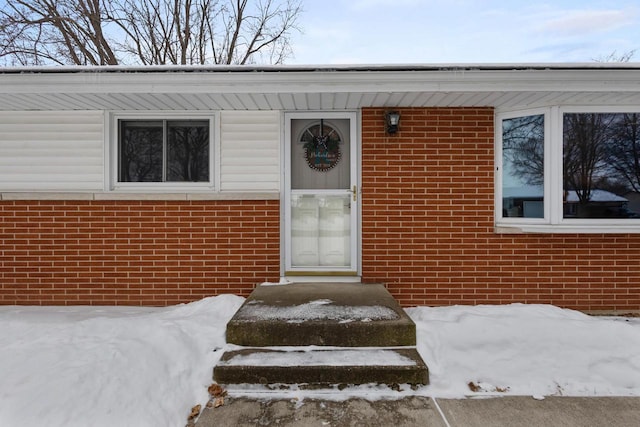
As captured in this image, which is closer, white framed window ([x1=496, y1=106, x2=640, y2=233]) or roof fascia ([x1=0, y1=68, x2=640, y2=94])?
roof fascia ([x1=0, y1=68, x2=640, y2=94])

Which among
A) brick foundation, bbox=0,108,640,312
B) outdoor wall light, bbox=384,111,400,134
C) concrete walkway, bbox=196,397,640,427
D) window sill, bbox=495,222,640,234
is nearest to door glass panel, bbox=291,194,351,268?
brick foundation, bbox=0,108,640,312

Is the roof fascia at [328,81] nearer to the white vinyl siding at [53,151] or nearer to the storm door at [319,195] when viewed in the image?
the white vinyl siding at [53,151]

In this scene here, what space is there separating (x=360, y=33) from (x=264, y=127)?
33.9ft

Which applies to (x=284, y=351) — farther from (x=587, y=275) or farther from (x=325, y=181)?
(x=587, y=275)

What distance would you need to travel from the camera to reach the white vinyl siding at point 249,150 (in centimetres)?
436

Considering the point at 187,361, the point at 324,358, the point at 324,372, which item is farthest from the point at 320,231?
the point at 187,361

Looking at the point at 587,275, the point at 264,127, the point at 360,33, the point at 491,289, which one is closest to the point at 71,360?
the point at 264,127

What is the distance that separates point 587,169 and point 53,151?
21.2ft

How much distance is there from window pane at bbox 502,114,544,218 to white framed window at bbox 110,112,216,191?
3.68m

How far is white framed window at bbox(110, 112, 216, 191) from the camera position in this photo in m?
4.40

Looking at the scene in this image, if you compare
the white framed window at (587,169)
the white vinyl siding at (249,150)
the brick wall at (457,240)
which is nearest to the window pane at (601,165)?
the white framed window at (587,169)

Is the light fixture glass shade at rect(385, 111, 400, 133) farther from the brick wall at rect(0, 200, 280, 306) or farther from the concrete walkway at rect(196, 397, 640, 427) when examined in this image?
the concrete walkway at rect(196, 397, 640, 427)

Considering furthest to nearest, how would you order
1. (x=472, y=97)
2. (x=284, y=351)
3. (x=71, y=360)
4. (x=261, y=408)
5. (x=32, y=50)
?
(x=32, y=50)
(x=472, y=97)
(x=284, y=351)
(x=71, y=360)
(x=261, y=408)

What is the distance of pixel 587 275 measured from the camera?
14.0 ft
